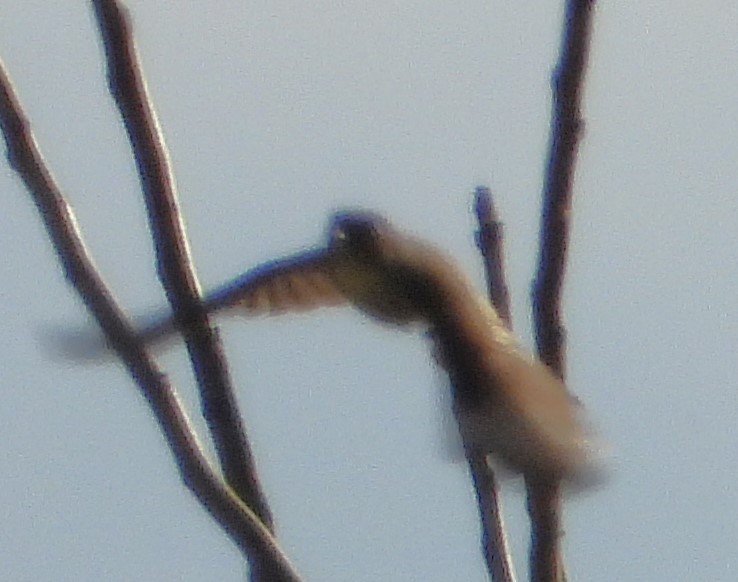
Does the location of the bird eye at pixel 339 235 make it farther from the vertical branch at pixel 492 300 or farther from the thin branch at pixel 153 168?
the thin branch at pixel 153 168

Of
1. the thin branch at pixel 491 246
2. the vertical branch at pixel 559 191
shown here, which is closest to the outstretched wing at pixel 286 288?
the thin branch at pixel 491 246

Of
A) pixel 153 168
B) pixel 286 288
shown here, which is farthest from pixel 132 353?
pixel 286 288

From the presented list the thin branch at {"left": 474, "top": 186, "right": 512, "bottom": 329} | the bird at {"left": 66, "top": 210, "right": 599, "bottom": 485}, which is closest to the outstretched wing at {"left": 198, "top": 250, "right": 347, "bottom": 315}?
Answer: the bird at {"left": 66, "top": 210, "right": 599, "bottom": 485}

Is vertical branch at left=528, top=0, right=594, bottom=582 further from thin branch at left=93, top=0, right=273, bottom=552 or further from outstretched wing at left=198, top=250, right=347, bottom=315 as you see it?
outstretched wing at left=198, top=250, right=347, bottom=315

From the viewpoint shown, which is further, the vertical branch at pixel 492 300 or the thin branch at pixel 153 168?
the vertical branch at pixel 492 300

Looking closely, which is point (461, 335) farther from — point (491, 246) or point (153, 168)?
point (153, 168)
